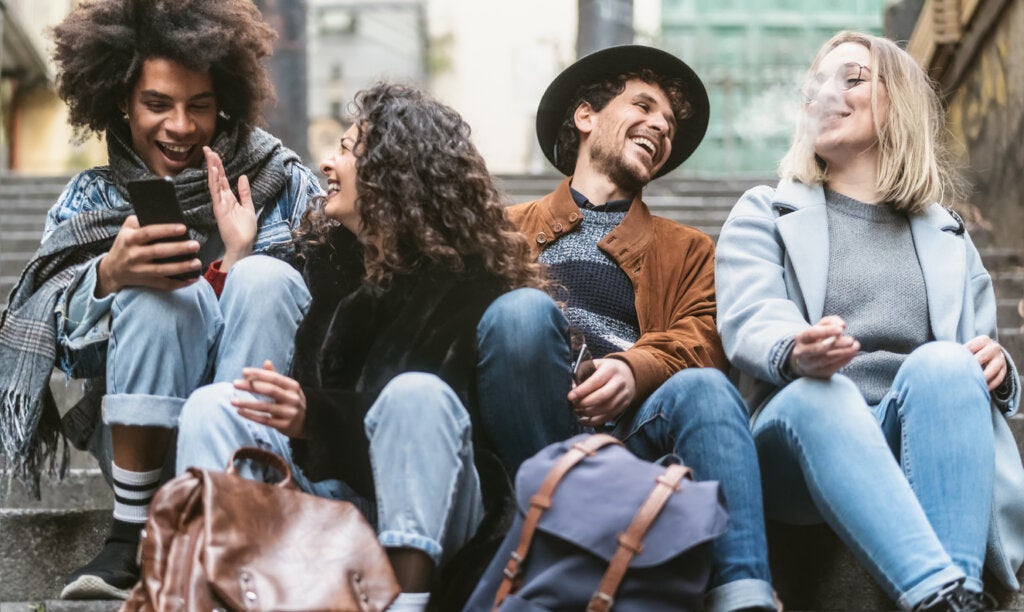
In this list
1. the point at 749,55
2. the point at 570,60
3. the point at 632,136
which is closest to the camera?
the point at 632,136

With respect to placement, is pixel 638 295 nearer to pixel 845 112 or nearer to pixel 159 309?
pixel 845 112

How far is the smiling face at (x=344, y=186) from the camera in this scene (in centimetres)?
264

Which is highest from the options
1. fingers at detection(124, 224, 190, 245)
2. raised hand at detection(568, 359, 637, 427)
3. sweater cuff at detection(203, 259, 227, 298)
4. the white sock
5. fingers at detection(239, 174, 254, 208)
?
fingers at detection(124, 224, 190, 245)

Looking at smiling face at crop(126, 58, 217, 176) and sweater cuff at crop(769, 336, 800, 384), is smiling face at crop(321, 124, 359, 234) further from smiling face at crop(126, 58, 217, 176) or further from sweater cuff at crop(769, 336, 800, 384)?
sweater cuff at crop(769, 336, 800, 384)

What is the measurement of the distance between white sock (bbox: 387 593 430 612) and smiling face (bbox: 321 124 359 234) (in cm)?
72

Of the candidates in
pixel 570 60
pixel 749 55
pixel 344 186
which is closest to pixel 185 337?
pixel 344 186

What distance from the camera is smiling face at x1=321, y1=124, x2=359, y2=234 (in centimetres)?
264

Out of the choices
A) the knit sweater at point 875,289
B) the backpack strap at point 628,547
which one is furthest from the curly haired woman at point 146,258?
the knit sweater at point 875,289

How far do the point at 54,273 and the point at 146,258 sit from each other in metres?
0.39

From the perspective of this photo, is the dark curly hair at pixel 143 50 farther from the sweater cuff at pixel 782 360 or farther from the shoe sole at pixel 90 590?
the sweater cuff at pixel 782 360

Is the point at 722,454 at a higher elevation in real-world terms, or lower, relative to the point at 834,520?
higher

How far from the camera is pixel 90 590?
2449 millimetres

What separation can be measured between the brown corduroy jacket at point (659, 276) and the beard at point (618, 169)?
0.04 metres

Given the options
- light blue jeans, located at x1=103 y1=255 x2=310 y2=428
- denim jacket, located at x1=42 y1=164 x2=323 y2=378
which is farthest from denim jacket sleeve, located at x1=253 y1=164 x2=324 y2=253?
light blue jeans, located at x1=103 y1=255 x2=310 y2=428
